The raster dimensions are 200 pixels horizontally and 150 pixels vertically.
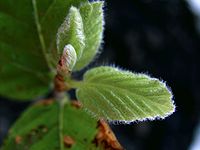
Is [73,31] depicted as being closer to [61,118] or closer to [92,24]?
[92,24]

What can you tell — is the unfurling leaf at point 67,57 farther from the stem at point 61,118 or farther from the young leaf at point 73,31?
the stem at point 61,118

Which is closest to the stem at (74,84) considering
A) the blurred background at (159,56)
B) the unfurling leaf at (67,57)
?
the unfurling leaf at (67,57)

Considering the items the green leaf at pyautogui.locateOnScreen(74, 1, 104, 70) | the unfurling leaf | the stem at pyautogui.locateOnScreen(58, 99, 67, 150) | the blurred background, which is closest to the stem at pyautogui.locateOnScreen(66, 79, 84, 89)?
the green leaf at pyautogui.locateOnScreen(74, 1, 104, 70)

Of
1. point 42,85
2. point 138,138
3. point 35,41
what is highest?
point 35,41

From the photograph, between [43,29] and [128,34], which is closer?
[43,29]

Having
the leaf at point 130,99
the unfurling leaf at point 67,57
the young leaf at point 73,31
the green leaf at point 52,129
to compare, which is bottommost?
the green leaf at point 52,129

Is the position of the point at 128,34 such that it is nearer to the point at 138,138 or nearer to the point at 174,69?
the point at 174,69

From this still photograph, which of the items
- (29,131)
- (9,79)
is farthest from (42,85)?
(29,131)
